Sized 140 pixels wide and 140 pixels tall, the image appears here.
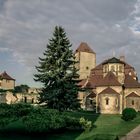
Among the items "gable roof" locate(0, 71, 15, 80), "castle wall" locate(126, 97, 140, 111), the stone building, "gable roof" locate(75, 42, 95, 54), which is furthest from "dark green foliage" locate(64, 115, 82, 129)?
"gable roof" locate(0, 71, 15, 80)

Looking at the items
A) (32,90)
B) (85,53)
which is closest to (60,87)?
(32,90)

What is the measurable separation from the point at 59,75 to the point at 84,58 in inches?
2410

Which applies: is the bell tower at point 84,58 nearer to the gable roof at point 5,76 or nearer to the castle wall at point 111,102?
the gable roof at point 5,76

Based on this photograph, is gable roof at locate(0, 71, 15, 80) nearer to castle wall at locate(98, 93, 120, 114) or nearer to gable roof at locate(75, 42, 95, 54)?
gable roof at locate(75, 42, 95, 54)

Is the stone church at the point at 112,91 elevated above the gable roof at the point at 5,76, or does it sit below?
below

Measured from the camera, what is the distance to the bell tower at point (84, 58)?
3871 inches

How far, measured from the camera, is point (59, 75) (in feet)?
124

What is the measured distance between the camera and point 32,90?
92.1m

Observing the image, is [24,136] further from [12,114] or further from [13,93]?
[13,93]

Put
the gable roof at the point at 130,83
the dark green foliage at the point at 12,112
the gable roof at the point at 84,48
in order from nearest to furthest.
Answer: the dark green foliage at the point at 12,112 < the gable roof at the point at 130,83 < the gable roof at the point at 84,48

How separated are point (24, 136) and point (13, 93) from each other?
47218mm

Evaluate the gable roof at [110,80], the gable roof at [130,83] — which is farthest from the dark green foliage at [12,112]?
the gable roof at [130,83]

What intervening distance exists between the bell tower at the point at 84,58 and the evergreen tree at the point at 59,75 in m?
59.0

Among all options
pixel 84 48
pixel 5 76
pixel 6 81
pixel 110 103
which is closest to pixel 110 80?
pixel 110 103
